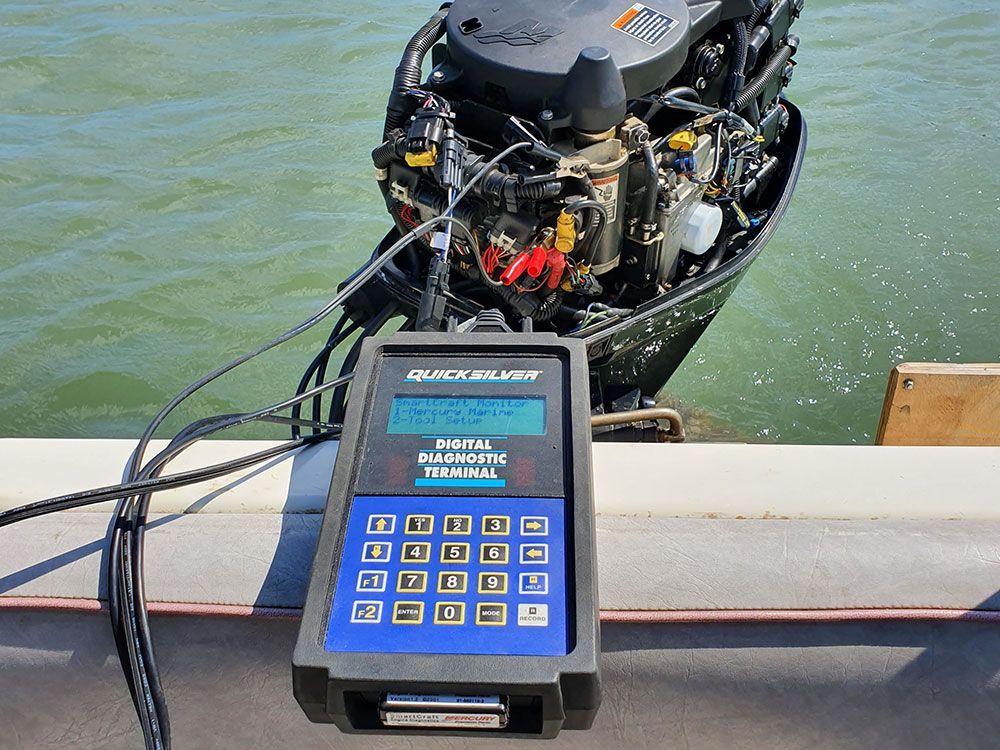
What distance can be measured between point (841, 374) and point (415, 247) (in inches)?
70.3

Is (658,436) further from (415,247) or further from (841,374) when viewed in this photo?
(841,374)

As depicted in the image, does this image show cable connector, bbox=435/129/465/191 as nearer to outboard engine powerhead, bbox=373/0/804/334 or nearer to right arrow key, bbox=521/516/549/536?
outboard engine powerhead, bbox=373/0/804/334

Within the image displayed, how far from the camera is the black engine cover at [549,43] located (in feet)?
5.56

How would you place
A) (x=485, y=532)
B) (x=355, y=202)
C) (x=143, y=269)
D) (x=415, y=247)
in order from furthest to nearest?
(x=355, y=202) → (x=143, y=269) → (x=415, y=247) → (x=485, y=532)

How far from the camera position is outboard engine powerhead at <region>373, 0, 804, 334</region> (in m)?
1.67

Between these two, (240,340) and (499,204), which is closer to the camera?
(499,204)

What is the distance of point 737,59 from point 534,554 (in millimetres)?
1645

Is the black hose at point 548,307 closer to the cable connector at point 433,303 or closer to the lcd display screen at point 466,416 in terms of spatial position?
the cable connector at point 433,303

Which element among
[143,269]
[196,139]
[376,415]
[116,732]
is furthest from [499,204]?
[196,139]

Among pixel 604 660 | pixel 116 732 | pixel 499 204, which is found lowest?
pixel 116 732

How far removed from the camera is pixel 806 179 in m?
3.94

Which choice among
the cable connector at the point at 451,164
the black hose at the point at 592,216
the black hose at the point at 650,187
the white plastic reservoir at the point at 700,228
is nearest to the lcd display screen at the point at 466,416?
the cable connector at the point at 451,164

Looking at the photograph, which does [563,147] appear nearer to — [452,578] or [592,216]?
[592,216]

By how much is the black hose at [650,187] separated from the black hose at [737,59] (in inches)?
16.9
